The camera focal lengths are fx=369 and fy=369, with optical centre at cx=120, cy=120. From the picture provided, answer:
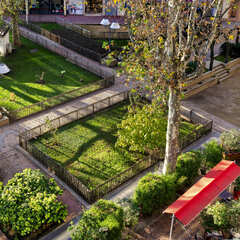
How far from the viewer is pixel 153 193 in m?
17.4

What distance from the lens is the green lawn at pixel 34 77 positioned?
95.9ft

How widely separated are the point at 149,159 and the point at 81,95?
1050 centimetres

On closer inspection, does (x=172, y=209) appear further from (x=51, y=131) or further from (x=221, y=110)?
(x=221, y=110)

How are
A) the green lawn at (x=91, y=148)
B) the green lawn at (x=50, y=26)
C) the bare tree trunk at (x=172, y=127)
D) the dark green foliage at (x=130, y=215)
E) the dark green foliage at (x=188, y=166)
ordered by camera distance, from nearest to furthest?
the dark green foliage at (x=130, y=215) < the bare tree trunk at (x=172, y=127) < the dark green foliage at (x=188, y=166) < the green lawn at (x=91, y=148) < the green lawn at (x=50, y=26)

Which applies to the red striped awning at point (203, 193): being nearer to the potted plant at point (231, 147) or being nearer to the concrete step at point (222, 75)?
the potted plant at point (231, 147)

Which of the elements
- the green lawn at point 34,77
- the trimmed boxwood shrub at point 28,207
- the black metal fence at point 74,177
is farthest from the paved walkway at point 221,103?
the trimmed boxwood shrub at point 28,207

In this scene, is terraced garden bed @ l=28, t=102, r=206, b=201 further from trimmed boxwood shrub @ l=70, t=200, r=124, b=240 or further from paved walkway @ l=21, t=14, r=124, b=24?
paved walkway @ l=21, t=14, r=124, b=24

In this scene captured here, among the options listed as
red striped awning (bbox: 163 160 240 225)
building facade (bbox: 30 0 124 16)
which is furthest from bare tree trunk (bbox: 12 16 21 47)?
red striped awning (bbox: 163 160 240 225)

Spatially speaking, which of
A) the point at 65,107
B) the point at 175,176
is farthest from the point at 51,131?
the point at 175,176

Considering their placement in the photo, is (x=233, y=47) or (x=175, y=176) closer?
(x=175, y=176)

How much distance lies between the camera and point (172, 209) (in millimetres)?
15570

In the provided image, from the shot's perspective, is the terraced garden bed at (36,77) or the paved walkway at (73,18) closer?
the terraced garden bed at (36,77)

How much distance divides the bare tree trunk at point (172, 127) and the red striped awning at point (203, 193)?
222 cm

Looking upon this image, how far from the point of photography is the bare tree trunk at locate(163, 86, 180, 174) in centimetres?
1772
